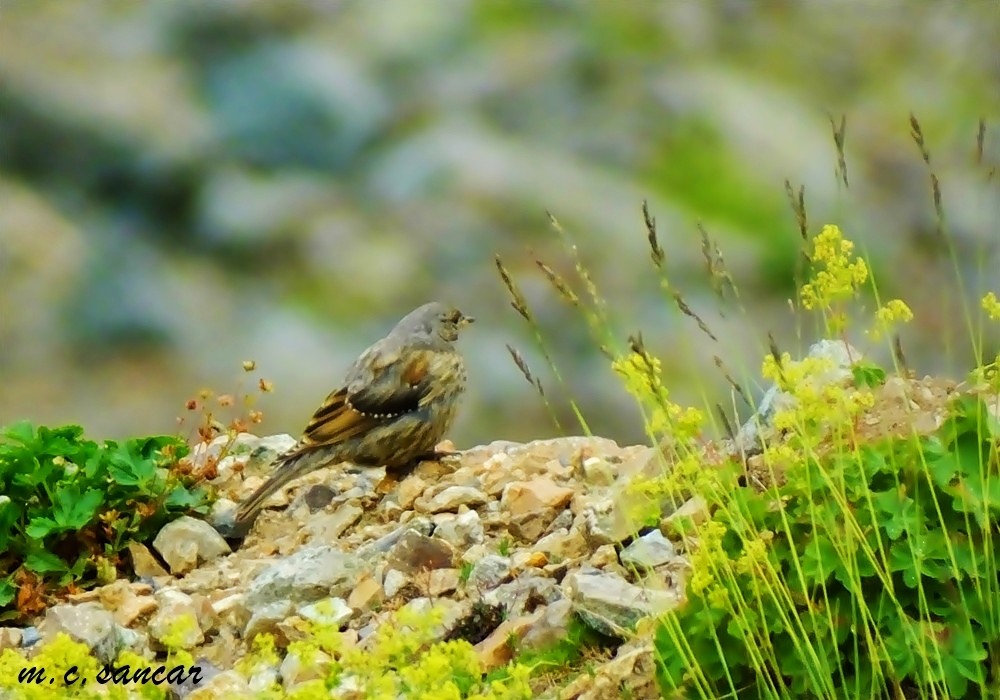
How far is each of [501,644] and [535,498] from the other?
943 millimetres

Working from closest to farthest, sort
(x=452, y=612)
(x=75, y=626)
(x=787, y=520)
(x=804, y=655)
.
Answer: (x=804, y=655) → (x=787, y=520) → (x=452, y=612) → (x=75, y=626)

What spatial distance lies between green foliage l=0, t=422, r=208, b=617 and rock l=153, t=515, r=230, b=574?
0.28 feet

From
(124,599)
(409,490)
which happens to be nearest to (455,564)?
(409,490)

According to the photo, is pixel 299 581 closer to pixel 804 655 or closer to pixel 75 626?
pixel 75 626

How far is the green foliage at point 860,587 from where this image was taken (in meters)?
2.12

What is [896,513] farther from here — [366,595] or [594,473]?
[594,473]

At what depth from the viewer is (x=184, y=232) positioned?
4.45 metres

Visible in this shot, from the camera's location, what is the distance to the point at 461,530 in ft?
12.1

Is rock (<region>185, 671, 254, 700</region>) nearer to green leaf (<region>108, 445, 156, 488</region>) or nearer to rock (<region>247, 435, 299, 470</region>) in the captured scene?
green leaf (<region>108, 445, 156, 488</region>)

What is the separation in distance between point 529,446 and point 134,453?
1438 mm

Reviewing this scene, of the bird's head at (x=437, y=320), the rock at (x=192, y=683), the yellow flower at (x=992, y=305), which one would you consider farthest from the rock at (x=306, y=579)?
the yellow flower at (x=992, y=305)

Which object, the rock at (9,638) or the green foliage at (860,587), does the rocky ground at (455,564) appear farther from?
the green foliage at (860,587)

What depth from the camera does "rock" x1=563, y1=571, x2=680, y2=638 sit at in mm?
2705

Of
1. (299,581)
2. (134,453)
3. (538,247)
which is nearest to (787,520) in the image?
(299,581)
